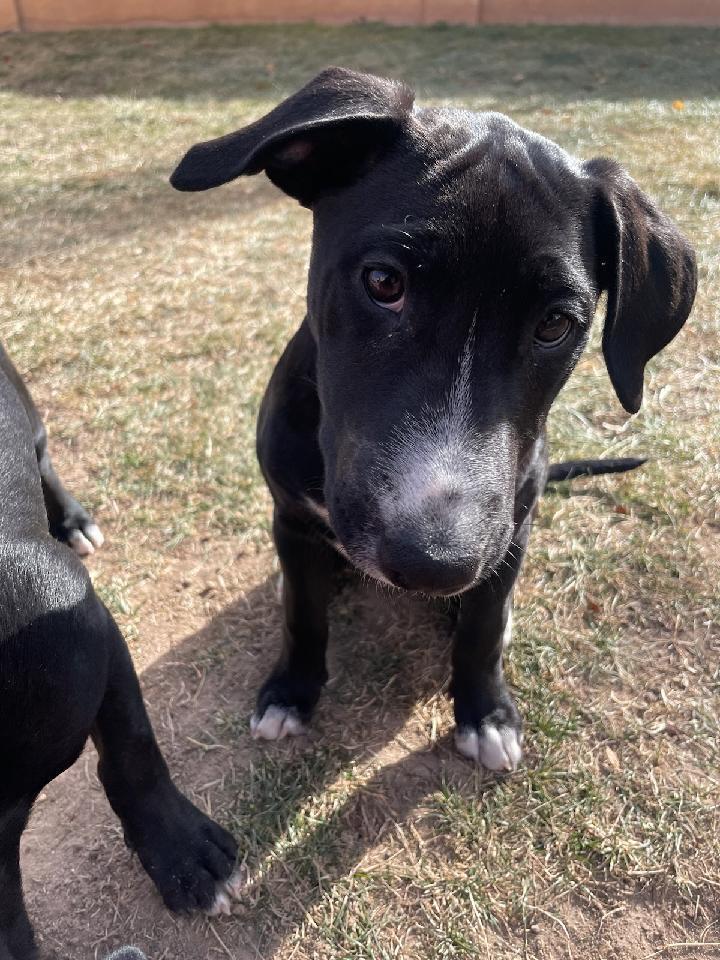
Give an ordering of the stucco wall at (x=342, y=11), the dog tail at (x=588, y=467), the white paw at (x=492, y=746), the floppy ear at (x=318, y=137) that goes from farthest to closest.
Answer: the stucco wall at (x=342, y=11) < the dog tail at (x=588, y=467) < the white paw at (x=492, y=746) < the floppy ear at (x=318, y=137)

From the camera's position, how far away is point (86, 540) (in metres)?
3.48

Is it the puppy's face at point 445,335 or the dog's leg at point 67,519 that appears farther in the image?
the dog's leg at point 67,519

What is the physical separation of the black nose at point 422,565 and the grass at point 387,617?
121cm

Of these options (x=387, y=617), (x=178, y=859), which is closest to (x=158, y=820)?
(x=178, y=859)

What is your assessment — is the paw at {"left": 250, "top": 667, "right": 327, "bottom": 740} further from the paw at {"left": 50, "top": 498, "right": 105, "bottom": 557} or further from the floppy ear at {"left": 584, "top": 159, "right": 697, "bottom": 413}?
the floppy ear at {"left": 584, "top": 159, "right": 697, "bottom": 413}

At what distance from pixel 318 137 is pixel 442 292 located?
576 millimetres

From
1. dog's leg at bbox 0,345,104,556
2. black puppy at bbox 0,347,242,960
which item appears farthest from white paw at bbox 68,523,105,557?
black puppy at bbox 0,347,242,960

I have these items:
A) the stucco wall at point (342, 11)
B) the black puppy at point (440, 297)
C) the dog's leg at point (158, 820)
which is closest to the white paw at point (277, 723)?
the dog's leg at point (158, 820)

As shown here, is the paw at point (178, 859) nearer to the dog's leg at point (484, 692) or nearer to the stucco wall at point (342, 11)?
the dog's leg at point (484, 692)

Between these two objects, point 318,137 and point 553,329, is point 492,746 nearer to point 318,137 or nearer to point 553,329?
point 553,329

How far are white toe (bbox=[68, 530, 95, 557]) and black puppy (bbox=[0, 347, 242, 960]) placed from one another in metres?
1.05

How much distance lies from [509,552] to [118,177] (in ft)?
19.3

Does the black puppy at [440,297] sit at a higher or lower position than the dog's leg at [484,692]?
higher

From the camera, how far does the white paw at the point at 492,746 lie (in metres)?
2.69
